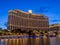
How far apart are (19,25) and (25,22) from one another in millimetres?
9174

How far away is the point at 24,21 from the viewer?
189000mm

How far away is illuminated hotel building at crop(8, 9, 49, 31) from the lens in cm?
17498

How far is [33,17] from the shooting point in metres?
196

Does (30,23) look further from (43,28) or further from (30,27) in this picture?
(43,28)

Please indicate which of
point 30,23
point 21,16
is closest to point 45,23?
point 30,23

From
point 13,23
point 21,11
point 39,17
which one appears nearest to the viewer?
point 13,23

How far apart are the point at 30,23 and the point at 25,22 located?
276 inches

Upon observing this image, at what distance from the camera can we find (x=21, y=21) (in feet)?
598

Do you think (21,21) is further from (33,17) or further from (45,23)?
(45,23)

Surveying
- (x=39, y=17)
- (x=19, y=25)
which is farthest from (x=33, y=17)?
(x=19, y=25)

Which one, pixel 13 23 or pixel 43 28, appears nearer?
pixel 13 23

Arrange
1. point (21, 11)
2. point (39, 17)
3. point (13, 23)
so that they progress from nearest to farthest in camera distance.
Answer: point (13, 23)
point (21, 11)
point (39, 17)

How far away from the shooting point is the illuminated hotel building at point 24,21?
574ft

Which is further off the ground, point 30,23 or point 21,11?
point 21,11
